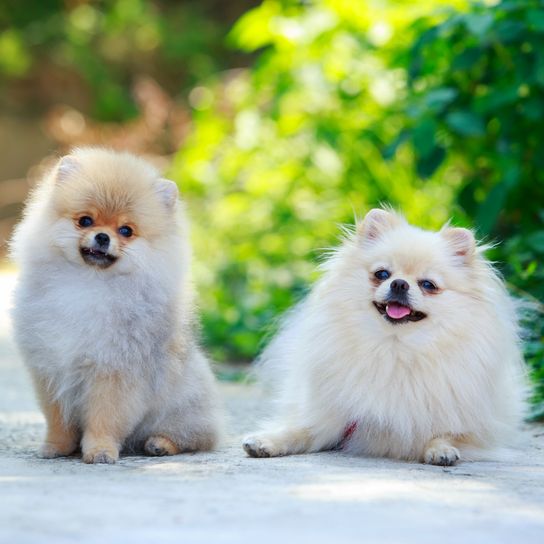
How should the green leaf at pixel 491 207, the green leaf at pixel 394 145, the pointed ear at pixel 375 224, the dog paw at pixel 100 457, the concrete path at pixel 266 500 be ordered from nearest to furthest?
the concrete path at pixel 266 500
the dog paw at pixel 100 457
the pointed ear at pixel 375 224
the green leaf at pixel 491 207
the green leaf at pixel 394 145

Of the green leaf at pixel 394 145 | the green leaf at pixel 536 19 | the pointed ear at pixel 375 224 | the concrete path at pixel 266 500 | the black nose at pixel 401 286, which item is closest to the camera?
the concrete path at pixel 266 500

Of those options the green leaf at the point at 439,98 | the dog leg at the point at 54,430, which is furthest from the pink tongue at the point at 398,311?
the green leaf at the point at 439,98

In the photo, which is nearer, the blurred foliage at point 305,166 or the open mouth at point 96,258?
the open mouth at point 96,258

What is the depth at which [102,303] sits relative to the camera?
3.67 m

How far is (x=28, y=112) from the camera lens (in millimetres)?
14867

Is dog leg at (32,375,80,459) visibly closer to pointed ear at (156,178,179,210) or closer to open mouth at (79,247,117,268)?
open mouth at (79,247,117,268)

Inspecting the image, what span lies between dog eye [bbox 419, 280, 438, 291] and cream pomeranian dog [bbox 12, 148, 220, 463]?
89 cm

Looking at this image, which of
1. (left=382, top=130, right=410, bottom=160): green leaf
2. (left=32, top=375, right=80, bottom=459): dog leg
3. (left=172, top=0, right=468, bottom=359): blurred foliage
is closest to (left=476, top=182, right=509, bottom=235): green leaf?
(left=382, top=130, right=410, bottom=160): green leaf

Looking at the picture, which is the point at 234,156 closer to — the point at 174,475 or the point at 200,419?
the point at 200,419

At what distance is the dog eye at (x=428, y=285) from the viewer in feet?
12.7

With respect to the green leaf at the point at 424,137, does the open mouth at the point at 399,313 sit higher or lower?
lower

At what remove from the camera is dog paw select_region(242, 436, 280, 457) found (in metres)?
3.88

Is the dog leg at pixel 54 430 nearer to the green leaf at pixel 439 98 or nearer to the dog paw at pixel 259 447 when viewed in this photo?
the dog paw at pixel 259 447

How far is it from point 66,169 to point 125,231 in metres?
0.33
